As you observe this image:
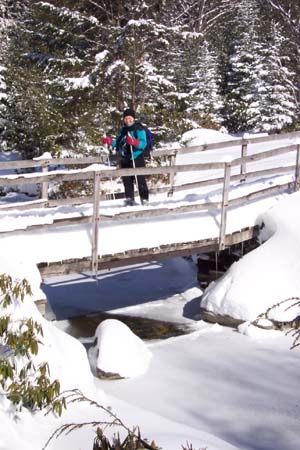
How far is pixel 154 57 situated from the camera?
22047mm

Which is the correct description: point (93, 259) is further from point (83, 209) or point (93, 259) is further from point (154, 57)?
point (154, 57)

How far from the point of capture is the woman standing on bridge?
35.7 ft

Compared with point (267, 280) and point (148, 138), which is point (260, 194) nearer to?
point (267, 280)

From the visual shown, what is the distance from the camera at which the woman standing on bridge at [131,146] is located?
1088cm

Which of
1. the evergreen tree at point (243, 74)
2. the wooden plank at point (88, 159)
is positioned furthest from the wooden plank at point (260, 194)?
the evergreen tree at point (243, 74)

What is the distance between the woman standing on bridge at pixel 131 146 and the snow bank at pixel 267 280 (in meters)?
2.07

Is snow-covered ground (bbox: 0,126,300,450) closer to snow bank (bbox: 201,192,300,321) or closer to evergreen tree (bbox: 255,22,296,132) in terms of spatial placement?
snow bank (bbox: 201,192,300,321)

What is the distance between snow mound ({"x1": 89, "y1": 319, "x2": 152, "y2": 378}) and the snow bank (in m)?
2.19

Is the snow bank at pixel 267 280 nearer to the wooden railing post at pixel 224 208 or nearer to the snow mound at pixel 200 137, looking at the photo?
the wooden railing post at pixel 224 208

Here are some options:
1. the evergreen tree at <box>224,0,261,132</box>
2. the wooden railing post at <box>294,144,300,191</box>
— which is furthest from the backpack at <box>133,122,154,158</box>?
the evergreen tree at <box>224,0,261,132</box>

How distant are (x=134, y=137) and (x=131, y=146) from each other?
17 cm

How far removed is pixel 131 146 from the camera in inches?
434

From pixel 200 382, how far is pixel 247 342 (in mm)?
1640

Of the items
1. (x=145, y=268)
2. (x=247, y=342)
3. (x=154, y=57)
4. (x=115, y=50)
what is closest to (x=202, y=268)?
(x=145, y=268)
